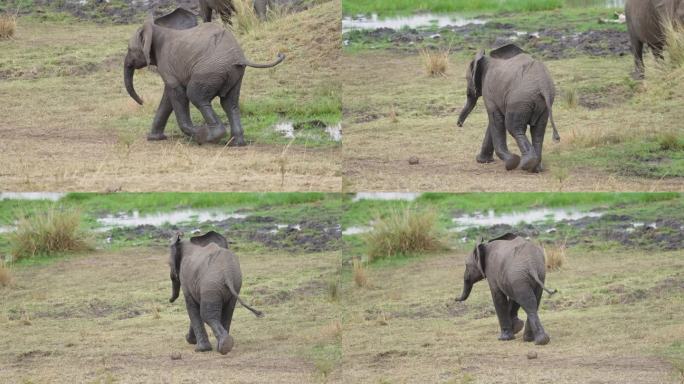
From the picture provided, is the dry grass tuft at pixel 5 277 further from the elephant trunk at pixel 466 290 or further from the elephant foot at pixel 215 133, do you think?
the elephant trunk at pixel 466 290

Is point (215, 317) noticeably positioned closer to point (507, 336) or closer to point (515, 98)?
point (507, 336)

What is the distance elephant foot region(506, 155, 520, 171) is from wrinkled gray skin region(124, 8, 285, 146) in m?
2.66

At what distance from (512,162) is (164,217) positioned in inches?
357

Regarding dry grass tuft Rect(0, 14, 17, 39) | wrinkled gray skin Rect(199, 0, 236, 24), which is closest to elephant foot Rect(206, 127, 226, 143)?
wrinkled gray skin Rect(199, 0, 236, 24)

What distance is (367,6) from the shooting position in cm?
3356

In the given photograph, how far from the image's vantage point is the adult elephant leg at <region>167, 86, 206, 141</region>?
19359 millimetres

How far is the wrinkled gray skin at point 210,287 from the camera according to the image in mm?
17047

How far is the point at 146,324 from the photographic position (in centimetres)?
1962

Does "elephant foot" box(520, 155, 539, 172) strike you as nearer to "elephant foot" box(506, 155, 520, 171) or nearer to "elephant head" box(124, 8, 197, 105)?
"elephant foot" box(506, 155, 520, 171)

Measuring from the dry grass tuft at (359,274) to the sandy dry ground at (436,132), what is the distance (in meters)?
1.61

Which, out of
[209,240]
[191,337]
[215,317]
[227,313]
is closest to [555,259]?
[209,240]

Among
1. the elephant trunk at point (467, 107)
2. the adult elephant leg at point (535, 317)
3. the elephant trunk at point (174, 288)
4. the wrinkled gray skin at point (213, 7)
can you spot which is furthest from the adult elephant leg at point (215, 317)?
the wrinkled gray skin at point (213, 7)

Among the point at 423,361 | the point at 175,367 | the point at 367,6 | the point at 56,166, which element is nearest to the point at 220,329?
the point at 175,367

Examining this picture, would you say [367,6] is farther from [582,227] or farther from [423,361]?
[423,361]
